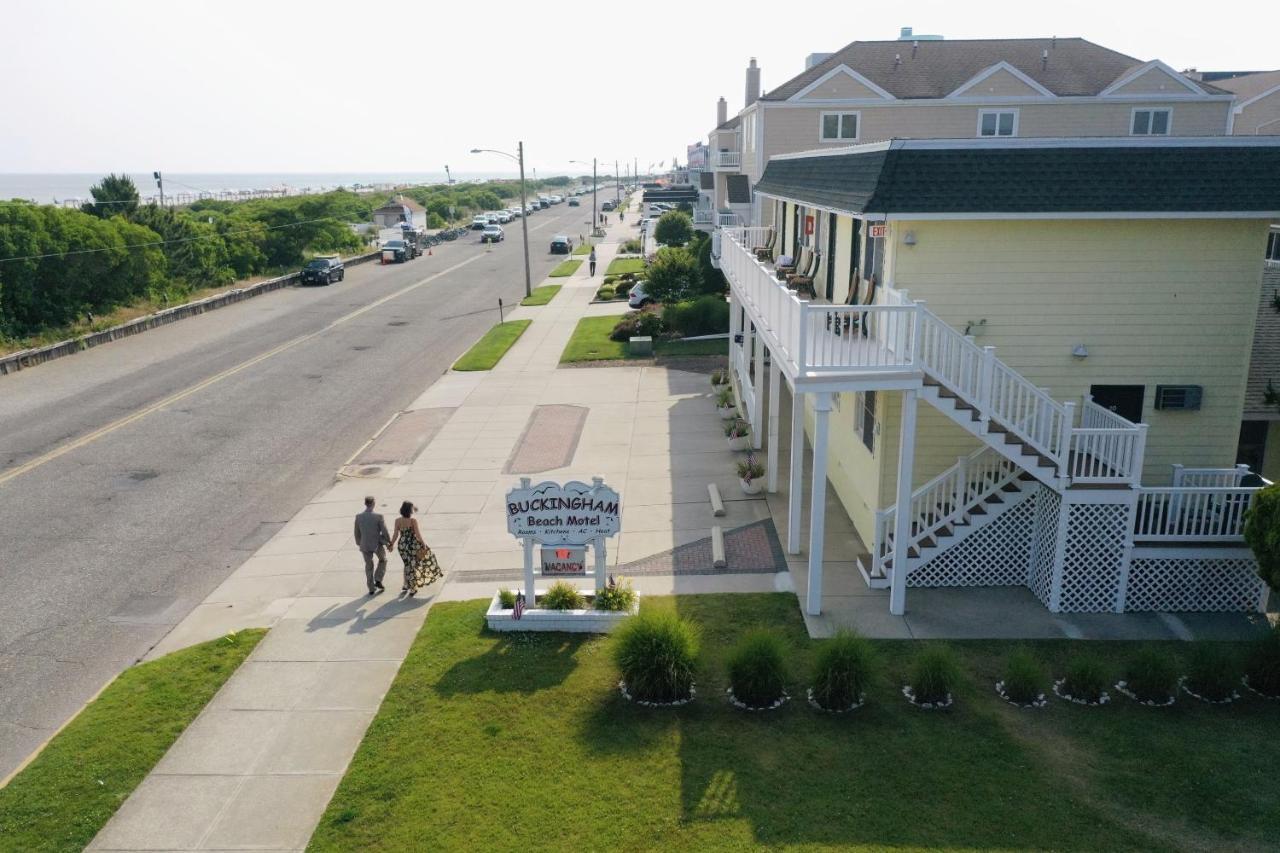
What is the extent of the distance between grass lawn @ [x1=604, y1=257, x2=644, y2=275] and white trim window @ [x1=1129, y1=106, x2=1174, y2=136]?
93.1ft

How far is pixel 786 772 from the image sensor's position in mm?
9641

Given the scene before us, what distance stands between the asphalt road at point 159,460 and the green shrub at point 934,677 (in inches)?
391

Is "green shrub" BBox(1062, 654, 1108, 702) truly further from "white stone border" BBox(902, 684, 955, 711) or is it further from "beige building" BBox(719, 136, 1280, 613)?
"beige building" BBox(719, 136, 1280, 613)

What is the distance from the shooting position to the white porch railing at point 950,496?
13945 mm

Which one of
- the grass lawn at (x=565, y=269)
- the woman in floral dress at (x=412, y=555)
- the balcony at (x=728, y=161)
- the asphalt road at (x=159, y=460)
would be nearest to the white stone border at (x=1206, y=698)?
the woman in floral dress at (x=412, y=555)

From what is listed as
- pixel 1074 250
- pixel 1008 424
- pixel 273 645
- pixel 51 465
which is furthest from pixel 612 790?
pixel 51 465

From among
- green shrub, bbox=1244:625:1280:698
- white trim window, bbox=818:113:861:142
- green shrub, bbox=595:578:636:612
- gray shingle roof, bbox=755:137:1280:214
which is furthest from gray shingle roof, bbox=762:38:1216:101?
green shrub, bbox=1244:625:1280:698

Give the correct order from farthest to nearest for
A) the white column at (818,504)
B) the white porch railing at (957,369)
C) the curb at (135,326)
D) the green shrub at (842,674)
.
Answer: the curb at (135,326) → the white column at (818,504) → the white porch railing at (957,369) → the green shrub at (842,674)

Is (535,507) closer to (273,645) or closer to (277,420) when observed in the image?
(273,645)

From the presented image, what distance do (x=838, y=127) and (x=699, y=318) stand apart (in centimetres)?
886

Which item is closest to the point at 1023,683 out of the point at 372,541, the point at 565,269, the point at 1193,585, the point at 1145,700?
the point at 1145,700

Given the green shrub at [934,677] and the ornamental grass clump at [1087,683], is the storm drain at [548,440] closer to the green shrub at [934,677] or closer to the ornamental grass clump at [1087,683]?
the green shrub at [934,677]

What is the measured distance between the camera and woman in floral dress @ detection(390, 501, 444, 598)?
1386 cm

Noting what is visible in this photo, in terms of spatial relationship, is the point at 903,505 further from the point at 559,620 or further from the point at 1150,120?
the point at 1150,120
